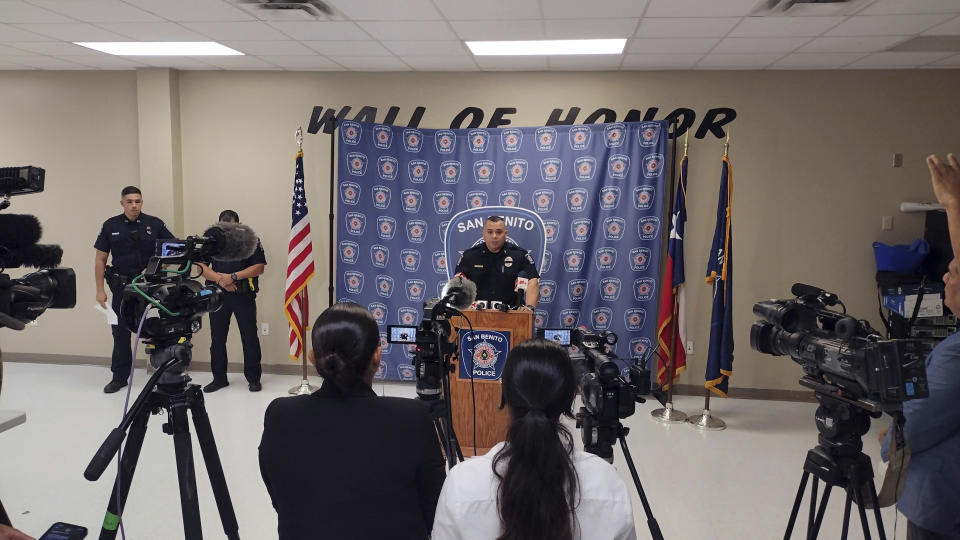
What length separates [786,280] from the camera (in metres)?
5.38

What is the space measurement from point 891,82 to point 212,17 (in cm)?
539

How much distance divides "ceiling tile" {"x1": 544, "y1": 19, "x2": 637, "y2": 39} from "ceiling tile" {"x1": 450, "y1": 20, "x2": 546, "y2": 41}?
0.09m

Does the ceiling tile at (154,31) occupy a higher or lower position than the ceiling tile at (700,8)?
lower

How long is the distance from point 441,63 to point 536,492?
4681 mm

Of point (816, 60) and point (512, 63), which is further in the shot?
point (512, 63)

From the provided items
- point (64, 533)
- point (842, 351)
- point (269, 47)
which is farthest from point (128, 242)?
point (842, 351)

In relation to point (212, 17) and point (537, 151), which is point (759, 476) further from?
point (212, 17)

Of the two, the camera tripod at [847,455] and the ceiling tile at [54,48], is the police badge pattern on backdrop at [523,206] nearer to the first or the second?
the ceiling tile at [54,48]

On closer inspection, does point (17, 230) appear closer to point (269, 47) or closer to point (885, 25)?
point (269, 47)

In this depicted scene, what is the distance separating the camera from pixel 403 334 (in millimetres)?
2486

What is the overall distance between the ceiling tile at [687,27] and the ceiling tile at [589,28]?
95mm

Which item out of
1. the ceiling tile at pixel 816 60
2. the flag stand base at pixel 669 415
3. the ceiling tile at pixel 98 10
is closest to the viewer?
the ceiling tile at pixel 98 10

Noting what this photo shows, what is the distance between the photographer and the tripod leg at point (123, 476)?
6.32ft

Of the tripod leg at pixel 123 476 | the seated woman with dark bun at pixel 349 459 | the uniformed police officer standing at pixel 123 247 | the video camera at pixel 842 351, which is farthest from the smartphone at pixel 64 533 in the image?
the uniformed police officer standing at pixel 123 247
